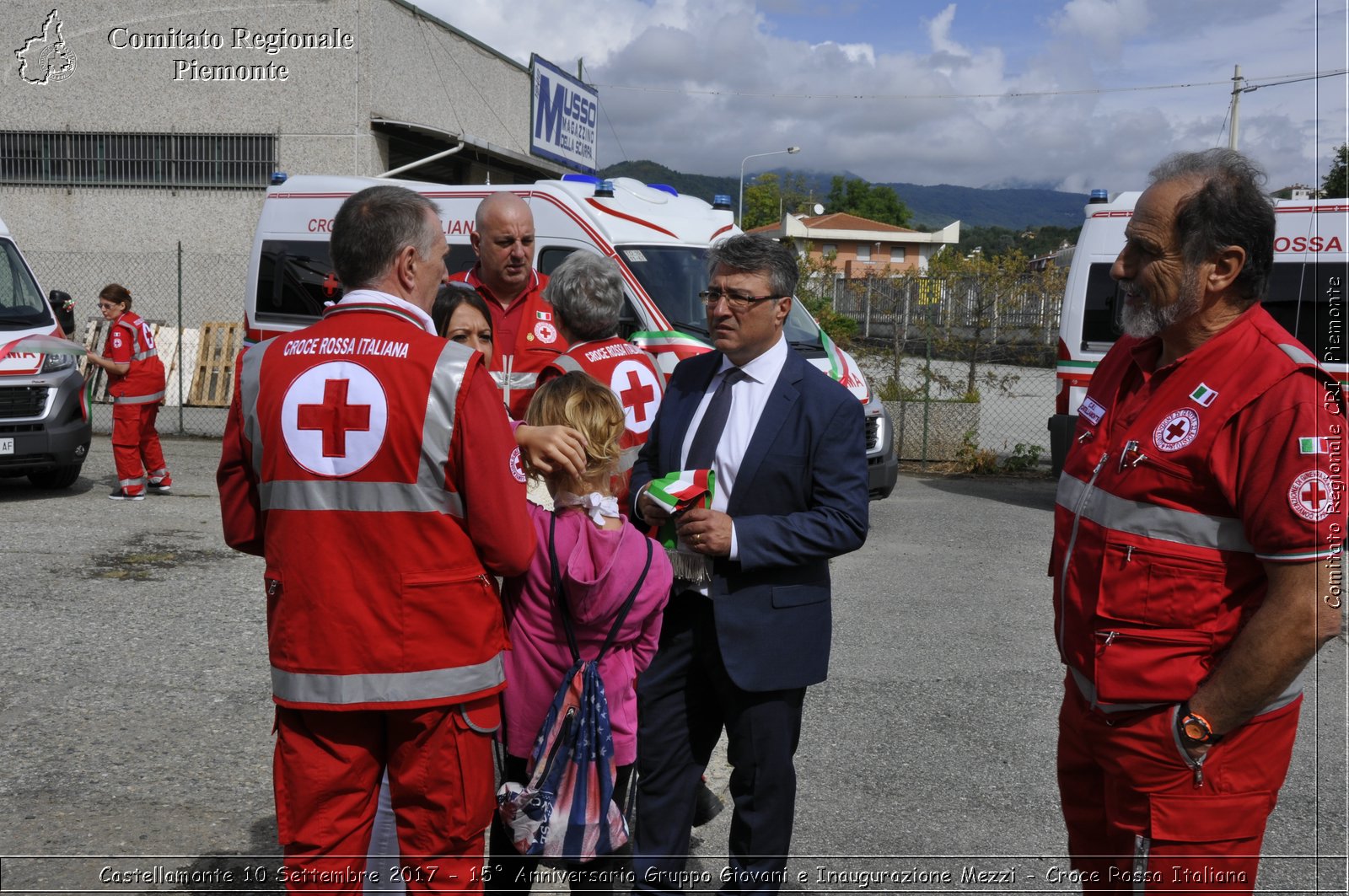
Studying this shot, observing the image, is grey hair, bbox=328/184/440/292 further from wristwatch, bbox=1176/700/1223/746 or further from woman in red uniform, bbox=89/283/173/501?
woman in red uniform, bbox=89/283/173/501

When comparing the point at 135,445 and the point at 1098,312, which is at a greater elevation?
the point at 1098,312

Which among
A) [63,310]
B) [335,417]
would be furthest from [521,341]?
[63,310]

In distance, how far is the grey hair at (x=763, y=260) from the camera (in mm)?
3219

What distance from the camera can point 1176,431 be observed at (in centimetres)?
237

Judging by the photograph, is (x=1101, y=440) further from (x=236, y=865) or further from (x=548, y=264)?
(x=548, y=264)

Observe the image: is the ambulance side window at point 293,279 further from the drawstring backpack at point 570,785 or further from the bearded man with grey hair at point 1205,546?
the bearded man with grey hair at point 1205,546

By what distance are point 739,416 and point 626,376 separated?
2.81ft

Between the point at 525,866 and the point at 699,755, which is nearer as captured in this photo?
the point at 525,866

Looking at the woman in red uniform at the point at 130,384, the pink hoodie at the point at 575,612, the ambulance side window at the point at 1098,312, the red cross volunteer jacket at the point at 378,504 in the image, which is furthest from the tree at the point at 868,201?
the red cross volunteer jacket at the point at 378,504

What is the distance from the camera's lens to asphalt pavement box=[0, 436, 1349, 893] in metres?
3.92

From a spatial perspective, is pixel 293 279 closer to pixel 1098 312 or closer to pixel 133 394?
pixel 133 394

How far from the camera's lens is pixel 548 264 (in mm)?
9867

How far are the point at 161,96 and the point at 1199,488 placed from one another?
2075 centimetres

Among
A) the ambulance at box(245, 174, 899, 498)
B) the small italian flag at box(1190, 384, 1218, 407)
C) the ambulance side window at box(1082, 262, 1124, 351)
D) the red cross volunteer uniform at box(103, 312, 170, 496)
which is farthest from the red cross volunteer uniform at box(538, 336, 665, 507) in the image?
the ambulance side window at box(1082, 262, 1124, 351)
